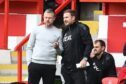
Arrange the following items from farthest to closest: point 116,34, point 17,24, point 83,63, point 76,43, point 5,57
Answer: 1. point 17,24
2. point 5,57
3. point 116,34
4. point 76,43
5. point 83,63

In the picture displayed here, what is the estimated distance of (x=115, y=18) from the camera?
36.3 ft

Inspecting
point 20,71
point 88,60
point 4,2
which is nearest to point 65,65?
point 88,60

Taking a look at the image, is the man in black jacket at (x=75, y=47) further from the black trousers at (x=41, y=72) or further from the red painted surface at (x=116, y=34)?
the red painted surface at (x=116, y=34)

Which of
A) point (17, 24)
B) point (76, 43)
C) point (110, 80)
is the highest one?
point (17, 24)

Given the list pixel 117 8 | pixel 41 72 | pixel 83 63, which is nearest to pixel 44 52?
pixel 41 72

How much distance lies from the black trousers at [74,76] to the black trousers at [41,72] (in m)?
0.21

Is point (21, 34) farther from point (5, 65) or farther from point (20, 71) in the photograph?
point (20, 71)

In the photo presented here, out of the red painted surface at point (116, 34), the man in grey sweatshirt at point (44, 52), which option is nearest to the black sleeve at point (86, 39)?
the man in grey sweatshirt at point (44, 52)

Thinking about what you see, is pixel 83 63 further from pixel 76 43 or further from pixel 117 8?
pixel 117 8

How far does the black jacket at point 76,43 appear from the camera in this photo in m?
9.16

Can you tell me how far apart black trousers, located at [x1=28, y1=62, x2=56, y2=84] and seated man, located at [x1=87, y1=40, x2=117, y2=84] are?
2.19ft

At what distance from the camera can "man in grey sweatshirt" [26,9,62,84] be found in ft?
30.7

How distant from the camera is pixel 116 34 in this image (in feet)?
36.3

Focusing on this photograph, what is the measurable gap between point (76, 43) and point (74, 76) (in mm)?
465
